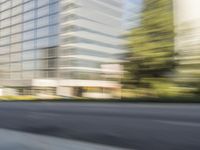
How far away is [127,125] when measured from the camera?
114 centimetres

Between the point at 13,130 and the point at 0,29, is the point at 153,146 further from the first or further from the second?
the point at 0,29

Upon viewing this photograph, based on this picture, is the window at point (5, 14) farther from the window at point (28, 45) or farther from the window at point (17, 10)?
the window at point (28, 45)

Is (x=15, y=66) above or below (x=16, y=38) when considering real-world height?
below

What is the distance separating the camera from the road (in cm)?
95

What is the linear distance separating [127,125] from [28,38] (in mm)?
54992

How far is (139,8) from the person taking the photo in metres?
9.30

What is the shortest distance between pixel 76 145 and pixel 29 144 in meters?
0.28

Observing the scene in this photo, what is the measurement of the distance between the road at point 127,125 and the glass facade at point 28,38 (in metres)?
43.7

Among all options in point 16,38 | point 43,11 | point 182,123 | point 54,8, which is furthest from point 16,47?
point 182,123

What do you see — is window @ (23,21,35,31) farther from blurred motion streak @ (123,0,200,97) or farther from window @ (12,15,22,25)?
blurred motion streak @ (123,0,200,97)

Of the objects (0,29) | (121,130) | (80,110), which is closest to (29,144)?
(80,110)

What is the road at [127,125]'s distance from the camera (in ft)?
3.12

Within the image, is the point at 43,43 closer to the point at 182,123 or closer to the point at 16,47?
the point at 16,47

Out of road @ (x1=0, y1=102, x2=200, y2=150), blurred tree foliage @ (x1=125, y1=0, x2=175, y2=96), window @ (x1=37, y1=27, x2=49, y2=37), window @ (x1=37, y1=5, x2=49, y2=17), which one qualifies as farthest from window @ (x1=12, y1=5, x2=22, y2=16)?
road @ (x1=0, y1=102, x2=200, y2=150)
